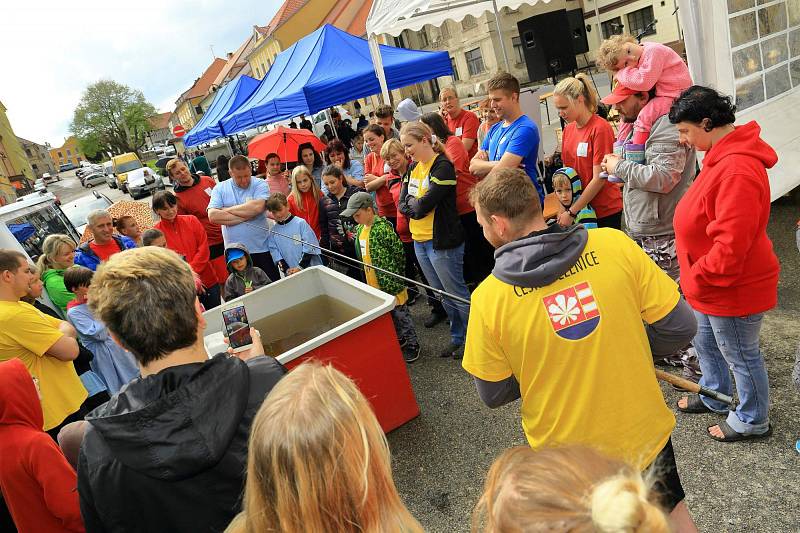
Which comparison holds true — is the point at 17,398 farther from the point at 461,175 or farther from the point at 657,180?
the point at 461,175

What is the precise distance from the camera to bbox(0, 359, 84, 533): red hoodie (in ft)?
6.11

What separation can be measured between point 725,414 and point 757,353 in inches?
23.5

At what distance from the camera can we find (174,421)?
127 cm

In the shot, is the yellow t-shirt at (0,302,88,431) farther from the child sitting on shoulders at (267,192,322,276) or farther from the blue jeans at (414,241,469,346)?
the blue jeans at (414,241,469,346)

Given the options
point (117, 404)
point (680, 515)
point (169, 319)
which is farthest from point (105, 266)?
point (680, 515)

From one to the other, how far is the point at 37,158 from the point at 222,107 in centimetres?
Result: 9428

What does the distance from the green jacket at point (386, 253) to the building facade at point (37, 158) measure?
97867 millimetres

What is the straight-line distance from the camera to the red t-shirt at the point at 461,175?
14.5 ft

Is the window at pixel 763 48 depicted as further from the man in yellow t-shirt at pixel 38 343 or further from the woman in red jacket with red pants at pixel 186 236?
the man in yellow t-shirt at pixel 38 343

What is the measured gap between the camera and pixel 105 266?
56.9 inches

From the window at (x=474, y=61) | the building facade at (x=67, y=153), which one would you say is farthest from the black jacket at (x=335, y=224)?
the building facade at (x=67, y=153)

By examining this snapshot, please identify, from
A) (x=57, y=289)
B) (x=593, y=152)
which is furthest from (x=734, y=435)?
(x=57, y=289)

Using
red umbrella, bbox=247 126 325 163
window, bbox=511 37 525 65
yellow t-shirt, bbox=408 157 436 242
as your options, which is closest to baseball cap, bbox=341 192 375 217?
yellow t-shirt, bbox=408 157 436 242

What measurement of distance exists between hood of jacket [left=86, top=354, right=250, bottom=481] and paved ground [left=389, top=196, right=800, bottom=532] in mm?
1735
